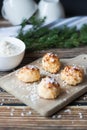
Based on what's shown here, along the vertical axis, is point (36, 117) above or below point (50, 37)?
below

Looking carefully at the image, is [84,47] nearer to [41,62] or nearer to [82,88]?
[41,62]

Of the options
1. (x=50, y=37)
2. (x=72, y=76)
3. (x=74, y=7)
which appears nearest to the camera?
(x=72, y=76)

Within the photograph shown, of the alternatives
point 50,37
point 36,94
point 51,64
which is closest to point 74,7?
point 50,37

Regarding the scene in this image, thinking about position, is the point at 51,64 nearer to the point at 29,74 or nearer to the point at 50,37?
the point at 29,74

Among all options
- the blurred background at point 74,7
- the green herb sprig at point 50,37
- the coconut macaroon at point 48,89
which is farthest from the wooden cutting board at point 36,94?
the blurred background at point 74,7

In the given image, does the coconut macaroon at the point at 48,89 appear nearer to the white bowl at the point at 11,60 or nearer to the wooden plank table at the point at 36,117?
the wooden plank table at the point at 36,117

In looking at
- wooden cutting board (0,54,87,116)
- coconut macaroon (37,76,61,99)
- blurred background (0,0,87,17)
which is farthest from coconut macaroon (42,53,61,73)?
blurred background (0,0,87,17)
